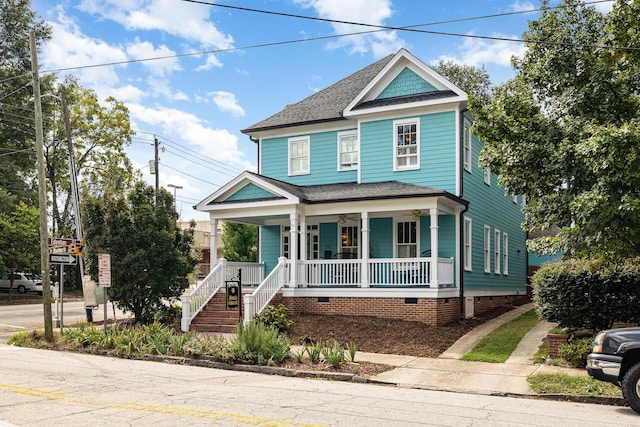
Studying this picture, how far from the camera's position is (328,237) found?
2461 centimetres

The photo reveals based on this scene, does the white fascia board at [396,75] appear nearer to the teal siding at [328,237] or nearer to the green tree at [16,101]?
the teal siding at [328,237]

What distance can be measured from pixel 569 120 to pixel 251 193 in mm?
11597

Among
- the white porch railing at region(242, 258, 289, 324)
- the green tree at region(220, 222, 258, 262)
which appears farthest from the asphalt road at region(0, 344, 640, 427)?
the green tree at region(220, 222, 258, 262)

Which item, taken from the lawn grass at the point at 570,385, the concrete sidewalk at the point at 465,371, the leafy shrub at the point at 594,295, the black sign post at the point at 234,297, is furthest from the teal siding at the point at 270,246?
the lawn grass at the point at 570,385

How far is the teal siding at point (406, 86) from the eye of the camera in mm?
22578

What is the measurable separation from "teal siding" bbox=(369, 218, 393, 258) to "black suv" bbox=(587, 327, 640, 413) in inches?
513

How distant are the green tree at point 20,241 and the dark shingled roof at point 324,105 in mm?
21585

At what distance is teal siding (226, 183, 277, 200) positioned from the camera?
22.1m

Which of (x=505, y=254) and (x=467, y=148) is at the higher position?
(x=467, y=148)

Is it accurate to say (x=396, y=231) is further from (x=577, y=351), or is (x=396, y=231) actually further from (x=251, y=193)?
(x=577, y=351)

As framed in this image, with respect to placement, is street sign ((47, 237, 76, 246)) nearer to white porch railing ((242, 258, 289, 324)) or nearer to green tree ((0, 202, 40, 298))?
white porch railing ((242, 258, 289, 324))

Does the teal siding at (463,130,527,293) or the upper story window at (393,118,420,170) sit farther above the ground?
the upper story window at (393,118,420,170)

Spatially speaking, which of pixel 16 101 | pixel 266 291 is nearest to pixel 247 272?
pixel 266 291

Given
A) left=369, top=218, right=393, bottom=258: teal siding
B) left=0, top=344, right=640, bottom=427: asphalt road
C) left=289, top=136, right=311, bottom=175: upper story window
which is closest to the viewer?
left=0, top=344, right=640, bottom=427: asphalt road
